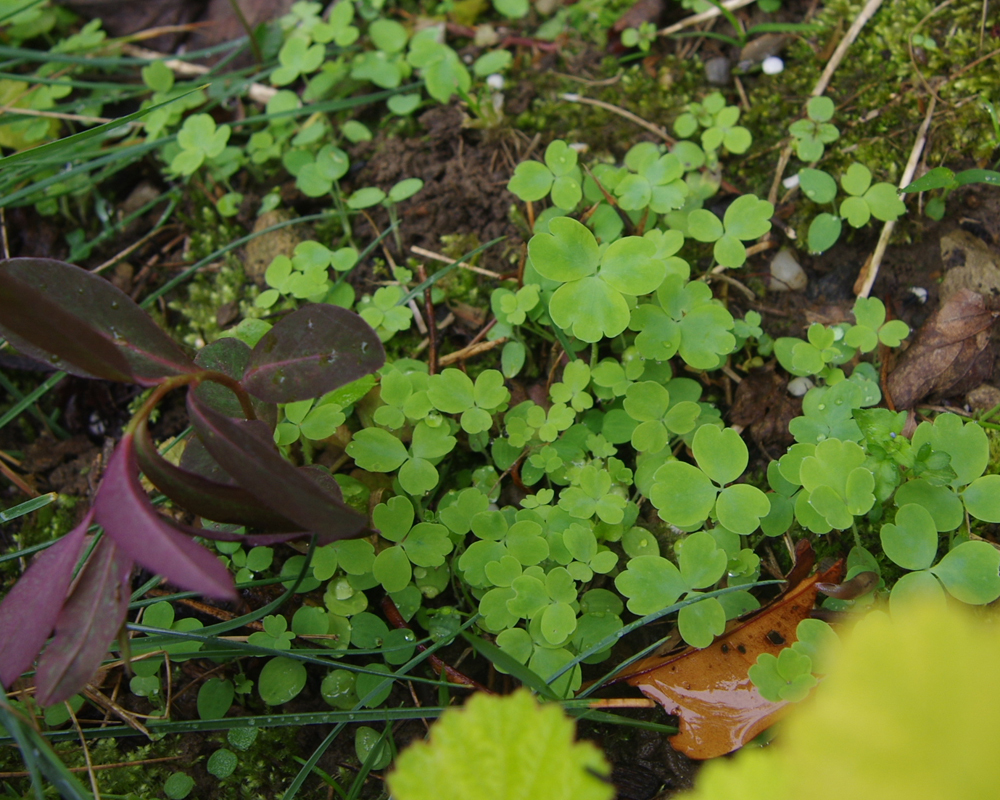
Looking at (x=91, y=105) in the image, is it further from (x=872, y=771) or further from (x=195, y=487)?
(x=872, y=771)

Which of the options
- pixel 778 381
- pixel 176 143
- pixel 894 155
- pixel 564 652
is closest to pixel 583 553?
pixel 564 652

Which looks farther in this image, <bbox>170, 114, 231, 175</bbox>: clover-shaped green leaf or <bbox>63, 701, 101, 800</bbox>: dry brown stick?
<bbox>170, 114, 231, 175</bbox>: clover-shaped green leaf

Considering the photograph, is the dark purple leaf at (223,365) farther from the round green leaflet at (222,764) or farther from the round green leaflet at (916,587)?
the round green leaflet at (916,587)

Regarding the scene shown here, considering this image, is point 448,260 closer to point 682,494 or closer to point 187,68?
point 682,494

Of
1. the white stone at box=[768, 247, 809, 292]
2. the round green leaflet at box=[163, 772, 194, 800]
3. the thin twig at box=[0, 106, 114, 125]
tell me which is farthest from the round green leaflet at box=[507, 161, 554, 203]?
the round green leaflet at box=[163, 772, 194, 800]

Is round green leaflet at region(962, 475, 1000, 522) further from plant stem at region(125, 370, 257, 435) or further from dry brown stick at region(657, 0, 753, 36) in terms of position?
dry brown stick at region(657, 0, 753, 36)
